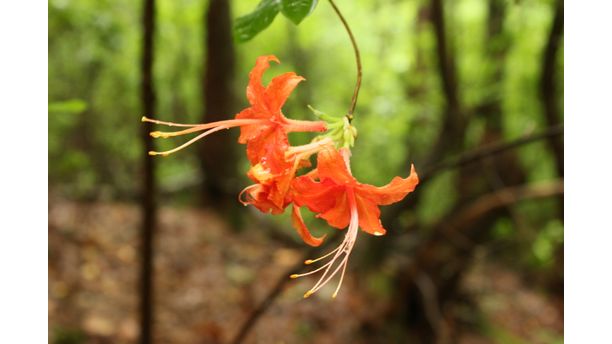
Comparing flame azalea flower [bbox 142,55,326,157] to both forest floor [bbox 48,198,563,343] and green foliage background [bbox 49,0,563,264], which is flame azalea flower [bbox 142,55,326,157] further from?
forest floor [bbox 48,198,563,343]

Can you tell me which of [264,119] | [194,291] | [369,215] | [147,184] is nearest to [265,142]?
[264,119]

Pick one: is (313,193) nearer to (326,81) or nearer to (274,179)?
(274,179)

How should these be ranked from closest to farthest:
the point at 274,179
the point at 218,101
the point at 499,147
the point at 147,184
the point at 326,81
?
the point at 274,179
the point at 147,184
the point at 499,147
the point at 218,101
the point at 326,81

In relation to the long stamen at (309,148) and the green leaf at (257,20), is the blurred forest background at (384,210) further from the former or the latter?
the long stamen at (309,148)

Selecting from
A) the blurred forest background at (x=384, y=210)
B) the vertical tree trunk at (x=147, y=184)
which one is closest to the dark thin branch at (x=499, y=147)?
the blurred forest background at (x=384, y=210)
